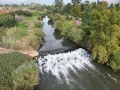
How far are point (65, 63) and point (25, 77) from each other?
12.9 metres

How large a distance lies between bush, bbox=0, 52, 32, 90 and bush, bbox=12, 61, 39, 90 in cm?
77

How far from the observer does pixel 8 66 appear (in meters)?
26.8

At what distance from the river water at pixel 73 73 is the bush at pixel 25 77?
2891 millimetres

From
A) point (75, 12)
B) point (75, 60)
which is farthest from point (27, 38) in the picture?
point (75, 12)

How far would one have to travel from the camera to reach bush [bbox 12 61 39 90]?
23875 millimetres

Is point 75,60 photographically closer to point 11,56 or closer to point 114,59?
point 114,59

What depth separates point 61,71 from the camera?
108 ft

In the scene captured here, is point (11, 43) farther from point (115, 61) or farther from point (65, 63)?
point (115, 61)

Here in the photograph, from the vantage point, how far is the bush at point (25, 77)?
2388 centimetres

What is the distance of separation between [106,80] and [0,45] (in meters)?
24.4

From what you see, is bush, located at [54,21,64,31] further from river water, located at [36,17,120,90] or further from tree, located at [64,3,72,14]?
tree, located at [64,3,72,14]

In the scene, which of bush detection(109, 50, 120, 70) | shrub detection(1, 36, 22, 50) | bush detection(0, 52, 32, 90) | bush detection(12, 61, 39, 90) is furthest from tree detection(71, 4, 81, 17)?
bush detection(12, 61, 39, 90)

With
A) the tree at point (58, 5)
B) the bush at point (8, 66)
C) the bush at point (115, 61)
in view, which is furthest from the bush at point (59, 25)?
the tree at point (58, 5)

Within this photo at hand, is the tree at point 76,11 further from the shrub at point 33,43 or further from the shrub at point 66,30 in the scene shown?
the shrub at point 33,43
